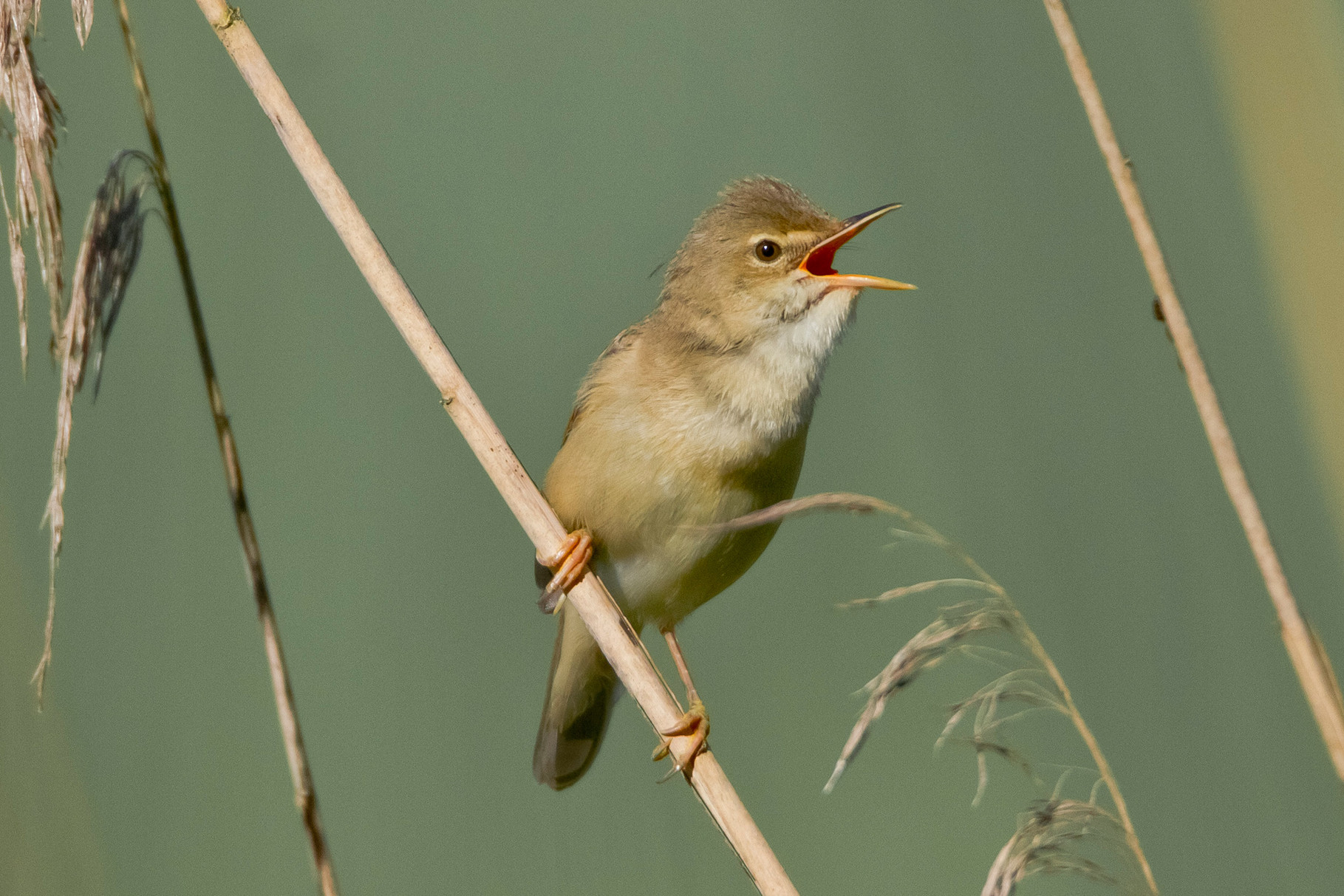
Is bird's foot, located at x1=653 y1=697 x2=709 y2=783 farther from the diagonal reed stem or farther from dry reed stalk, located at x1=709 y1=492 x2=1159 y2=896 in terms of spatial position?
the diagonal reed stem

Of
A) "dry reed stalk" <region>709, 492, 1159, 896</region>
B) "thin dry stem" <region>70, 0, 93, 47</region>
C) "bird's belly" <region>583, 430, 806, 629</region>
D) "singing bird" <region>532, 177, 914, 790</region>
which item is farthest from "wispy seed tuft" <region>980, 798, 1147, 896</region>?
"thin dry stem" <region>70, 0, 93, 47</region>

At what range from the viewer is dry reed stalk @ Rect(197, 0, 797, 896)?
1082mm

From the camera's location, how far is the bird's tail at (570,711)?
1851 millimetres

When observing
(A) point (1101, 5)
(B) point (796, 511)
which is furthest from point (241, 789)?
(A) point (1101, 5)

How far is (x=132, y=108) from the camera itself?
2.44 meters

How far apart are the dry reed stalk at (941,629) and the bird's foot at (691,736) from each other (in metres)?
0.25

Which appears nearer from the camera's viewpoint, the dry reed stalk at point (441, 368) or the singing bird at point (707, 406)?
the dry reed stalk at point (441, 368)

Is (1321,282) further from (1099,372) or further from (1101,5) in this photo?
(1101,5)

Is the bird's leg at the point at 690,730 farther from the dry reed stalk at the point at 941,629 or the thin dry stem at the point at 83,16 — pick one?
the thin dry stem at the point at 83,16

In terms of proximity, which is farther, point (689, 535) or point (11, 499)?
point (11, 499)

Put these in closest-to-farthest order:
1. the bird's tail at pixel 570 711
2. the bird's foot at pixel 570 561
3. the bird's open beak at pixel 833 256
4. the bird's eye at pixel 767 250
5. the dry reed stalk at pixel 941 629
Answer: the dry reed stalk at pixel 941 629
the bird's foot at pixel 570 561
the bird's open beak at pixel 833 256
the bird's eye at pixel 767 250
the bird's tail at pixel 570 711

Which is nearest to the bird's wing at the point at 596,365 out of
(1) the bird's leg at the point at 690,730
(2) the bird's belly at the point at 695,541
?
(2) the bird's belly at the point at 695,541

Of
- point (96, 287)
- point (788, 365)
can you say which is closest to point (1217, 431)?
point (788, 365)

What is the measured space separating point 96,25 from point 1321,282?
9.03ft
